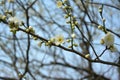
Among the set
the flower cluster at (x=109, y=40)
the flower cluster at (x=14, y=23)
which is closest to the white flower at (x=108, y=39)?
the flower cluster at (x=109, y=40)

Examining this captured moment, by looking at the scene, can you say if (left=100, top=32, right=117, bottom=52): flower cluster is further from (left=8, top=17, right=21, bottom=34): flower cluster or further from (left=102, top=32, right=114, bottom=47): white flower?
(left=8, top=17, right=21, bottom=34): flower cluster

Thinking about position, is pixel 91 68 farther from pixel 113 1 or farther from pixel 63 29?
pixel 113 1

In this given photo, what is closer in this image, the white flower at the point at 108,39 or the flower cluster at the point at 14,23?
the flower cluster at the point at 14,23

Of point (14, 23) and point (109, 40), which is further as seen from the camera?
point (109, 40)

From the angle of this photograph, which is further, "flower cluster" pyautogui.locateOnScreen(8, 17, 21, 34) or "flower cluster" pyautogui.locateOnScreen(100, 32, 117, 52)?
"flower cluster" pyautogui.locateOnScreen(100, 32, 117, 52)

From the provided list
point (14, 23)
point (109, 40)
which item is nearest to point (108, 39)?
point (109, 40)

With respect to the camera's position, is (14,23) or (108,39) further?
(108,39)

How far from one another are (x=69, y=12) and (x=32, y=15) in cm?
482

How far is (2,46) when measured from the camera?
7.16m

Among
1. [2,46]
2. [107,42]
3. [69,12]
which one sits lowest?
[107,42]

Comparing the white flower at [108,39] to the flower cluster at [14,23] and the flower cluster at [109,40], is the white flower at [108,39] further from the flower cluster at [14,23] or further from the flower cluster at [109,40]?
the flower cluster at [14,23]

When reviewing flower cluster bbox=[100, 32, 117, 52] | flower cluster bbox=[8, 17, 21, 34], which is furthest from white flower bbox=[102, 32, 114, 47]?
flower cluster bbox=[8, 17, 21, 34]

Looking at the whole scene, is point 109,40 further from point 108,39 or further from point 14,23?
point 14,23

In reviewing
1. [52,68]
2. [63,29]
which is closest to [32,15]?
[63,29]
